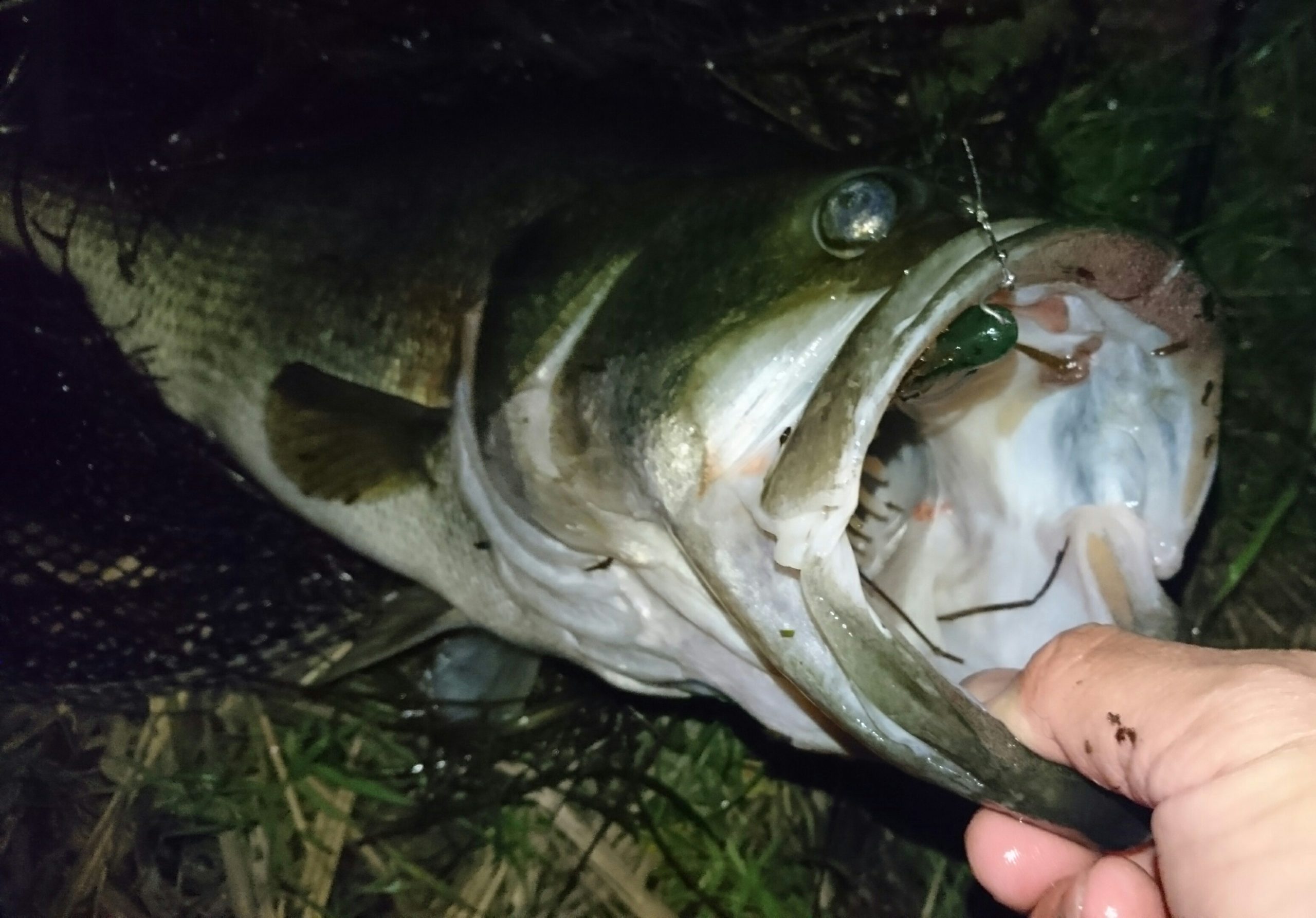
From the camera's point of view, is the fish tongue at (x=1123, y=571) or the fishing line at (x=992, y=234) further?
the fish tongue at (x=1123, y=571)

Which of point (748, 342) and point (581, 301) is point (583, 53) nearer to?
point (581, 301)

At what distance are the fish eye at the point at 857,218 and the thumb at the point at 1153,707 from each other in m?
0.50

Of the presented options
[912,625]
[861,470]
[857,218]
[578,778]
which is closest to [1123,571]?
[912,625]

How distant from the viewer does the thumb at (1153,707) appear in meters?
0.85

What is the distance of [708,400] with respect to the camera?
3.39 feet

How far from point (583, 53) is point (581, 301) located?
986 mm

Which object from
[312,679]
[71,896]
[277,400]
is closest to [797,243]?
[277,400]

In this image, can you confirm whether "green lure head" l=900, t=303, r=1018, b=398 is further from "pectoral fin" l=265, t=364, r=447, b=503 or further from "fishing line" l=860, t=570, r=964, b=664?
"pectoral fin" l=265, t=364, r=447, b=503

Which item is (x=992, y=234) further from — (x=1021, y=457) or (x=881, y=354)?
(x=1021, y=457)

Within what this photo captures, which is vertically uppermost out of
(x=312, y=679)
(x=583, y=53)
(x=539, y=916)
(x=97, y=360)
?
(x=583, y=53)

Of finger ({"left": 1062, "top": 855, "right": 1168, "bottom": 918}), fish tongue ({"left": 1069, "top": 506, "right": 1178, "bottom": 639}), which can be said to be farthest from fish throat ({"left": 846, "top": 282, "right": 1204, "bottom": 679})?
finger ({"left": 1062, "top": 855, "right": 1168, "bottom": 918})

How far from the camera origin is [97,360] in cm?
186

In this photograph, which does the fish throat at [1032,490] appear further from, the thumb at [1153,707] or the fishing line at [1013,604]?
the thumb at [1153,707]

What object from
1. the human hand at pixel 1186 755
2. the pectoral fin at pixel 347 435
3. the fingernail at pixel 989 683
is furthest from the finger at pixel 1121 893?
the pectoral fin at pixel 347 435
